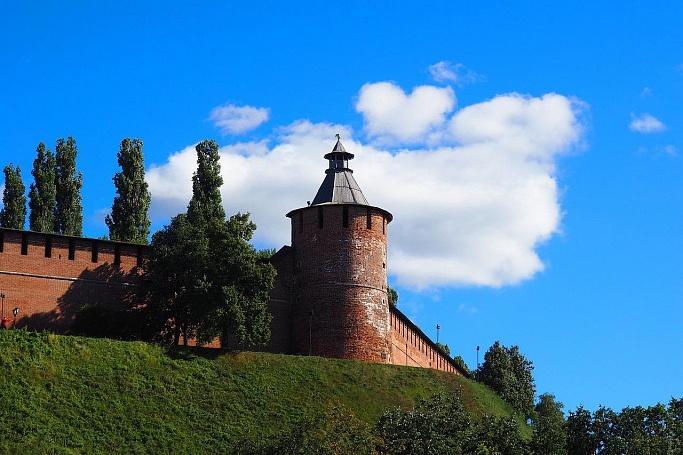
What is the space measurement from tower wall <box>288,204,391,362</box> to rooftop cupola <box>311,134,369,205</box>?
1.33 metres

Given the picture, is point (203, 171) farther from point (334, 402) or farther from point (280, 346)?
point (334, 402)

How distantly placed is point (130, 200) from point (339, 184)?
11686mm

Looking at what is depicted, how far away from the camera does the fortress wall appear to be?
6712 cm

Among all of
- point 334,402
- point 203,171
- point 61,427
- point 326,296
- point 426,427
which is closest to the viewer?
point 426,427

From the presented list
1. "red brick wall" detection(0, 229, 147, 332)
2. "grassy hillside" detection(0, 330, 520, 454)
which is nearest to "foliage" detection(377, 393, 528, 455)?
"grassy hillside" detection(0, 330, 520, 454)

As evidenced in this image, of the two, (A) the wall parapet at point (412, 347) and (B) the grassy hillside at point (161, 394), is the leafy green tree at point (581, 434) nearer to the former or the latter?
(B) the grassy hillside at point (161, 394)

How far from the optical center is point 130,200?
68.1 m

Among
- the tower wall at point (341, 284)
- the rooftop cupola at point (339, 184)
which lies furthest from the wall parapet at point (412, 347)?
the rooftop cupola at point (339, 184)

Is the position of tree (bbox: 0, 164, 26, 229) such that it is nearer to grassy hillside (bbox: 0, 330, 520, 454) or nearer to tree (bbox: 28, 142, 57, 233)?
tree (bbox: 28, 142, 57, 233)

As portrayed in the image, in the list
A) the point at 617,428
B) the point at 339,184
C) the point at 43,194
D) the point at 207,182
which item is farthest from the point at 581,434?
the point at 43,194

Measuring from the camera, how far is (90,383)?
50.8 meters

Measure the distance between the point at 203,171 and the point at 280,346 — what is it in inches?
416

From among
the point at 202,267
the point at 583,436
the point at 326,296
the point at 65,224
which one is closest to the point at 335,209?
the point at 326,296

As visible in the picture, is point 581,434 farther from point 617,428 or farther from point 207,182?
point 207,182
